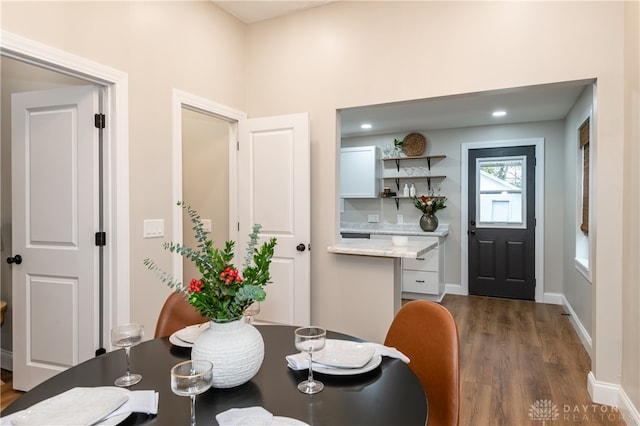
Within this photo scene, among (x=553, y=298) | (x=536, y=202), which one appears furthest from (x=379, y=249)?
(x=553, y=298)

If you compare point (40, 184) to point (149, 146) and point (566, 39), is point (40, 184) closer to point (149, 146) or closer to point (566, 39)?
point (149, 146)

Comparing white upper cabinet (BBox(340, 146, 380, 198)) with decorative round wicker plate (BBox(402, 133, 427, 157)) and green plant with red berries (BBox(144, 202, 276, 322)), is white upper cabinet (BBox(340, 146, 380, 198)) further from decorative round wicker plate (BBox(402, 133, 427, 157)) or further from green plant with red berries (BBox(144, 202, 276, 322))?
green plant with red berries (BBox(144, 202, 276, 322))

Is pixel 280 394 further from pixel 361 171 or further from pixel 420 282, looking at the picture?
pixel 361 171

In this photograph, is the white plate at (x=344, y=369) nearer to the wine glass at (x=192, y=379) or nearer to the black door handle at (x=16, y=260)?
the wine glass at (x=192, y=379)

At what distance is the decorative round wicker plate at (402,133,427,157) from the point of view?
562 centimetres

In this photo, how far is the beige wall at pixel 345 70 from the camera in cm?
222

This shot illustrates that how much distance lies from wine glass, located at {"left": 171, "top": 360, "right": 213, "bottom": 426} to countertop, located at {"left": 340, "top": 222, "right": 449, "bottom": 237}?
4467 millimetres

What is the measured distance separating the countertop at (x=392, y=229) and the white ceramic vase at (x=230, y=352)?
428 cm

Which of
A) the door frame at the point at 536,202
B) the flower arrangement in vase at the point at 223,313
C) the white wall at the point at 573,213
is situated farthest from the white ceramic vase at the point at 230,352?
the door frame at the point at 536,202

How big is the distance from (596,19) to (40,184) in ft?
12.1

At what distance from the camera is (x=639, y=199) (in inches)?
78.3

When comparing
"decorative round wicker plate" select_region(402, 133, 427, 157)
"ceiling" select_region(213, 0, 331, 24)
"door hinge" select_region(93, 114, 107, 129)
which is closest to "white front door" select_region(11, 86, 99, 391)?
"door hinge" select_region(93, 114, 107, 129)

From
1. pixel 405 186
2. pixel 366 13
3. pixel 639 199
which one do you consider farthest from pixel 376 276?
pixel 405 186

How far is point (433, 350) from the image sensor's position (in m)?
1.35
